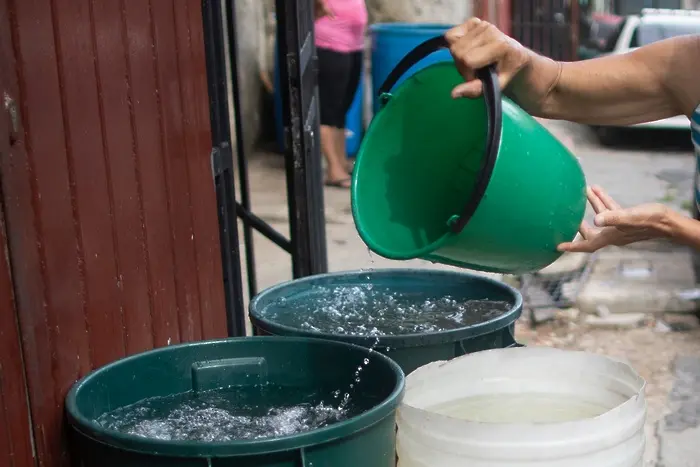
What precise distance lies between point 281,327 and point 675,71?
1083 millimetres

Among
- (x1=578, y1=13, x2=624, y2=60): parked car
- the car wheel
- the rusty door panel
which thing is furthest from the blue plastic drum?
the rusty door panel

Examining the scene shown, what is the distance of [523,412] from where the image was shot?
210cm

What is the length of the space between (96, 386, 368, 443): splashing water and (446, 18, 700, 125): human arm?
802 mm

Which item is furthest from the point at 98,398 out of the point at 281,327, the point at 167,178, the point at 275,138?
the point at 275,138

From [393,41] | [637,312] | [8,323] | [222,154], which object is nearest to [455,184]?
[222,154]

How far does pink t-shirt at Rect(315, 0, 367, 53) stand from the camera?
7102 mm

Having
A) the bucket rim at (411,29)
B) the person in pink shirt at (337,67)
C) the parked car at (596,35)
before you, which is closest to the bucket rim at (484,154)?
the person in pink shirt at (337,67)

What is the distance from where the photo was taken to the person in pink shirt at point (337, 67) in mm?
7129

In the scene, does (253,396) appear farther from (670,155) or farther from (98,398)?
(670,155)

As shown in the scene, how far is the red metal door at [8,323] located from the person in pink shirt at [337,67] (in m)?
5.44

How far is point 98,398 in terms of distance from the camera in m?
1.88

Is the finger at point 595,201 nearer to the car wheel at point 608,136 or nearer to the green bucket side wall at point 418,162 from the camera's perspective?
the green bucket side wall at point 418,162

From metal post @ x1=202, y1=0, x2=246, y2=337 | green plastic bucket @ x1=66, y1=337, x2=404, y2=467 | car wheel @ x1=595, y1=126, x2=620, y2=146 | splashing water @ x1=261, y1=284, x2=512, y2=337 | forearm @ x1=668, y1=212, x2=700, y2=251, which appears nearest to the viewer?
green plastic bucket @ x1=66, y1=337, x2=404, y2=467

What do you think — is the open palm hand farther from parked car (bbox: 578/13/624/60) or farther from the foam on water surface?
parked car (bbox: 578/13/624/60)
